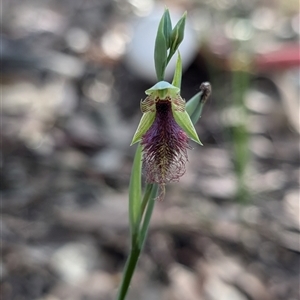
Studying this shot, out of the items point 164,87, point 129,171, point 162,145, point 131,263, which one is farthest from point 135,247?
point 129,171

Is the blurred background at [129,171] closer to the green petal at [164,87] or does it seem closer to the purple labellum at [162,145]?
the purple labellum at [162,145]

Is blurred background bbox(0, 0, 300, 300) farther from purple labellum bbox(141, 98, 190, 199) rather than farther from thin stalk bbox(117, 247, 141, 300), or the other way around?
purple labellum bbox(141, 98, 190, 199)

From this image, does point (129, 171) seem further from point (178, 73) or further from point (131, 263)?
point (178, 73)

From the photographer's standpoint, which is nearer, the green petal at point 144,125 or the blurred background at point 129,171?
the green petal at point 144,125

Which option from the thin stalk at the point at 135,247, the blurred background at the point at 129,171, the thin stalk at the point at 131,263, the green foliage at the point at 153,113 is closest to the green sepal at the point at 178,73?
the green foliage at the point at 153,113

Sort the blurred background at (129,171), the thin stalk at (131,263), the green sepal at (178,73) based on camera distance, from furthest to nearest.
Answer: the blurred background at (129,171), the thin stalk at (131,263), the green sepal at (178,73)

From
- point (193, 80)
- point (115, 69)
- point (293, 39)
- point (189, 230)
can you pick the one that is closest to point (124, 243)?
point (189, 230)

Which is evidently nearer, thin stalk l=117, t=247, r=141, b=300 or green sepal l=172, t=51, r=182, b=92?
green sepal l=172, t=51, r=182, b=92

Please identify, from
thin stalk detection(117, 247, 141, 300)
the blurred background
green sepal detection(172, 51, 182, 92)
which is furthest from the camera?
the blurred background

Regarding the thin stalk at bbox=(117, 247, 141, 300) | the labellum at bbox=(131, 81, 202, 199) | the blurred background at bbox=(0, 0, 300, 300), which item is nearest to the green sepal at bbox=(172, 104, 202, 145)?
A: the labellum at bbox=(131, 81, 202, 199)
